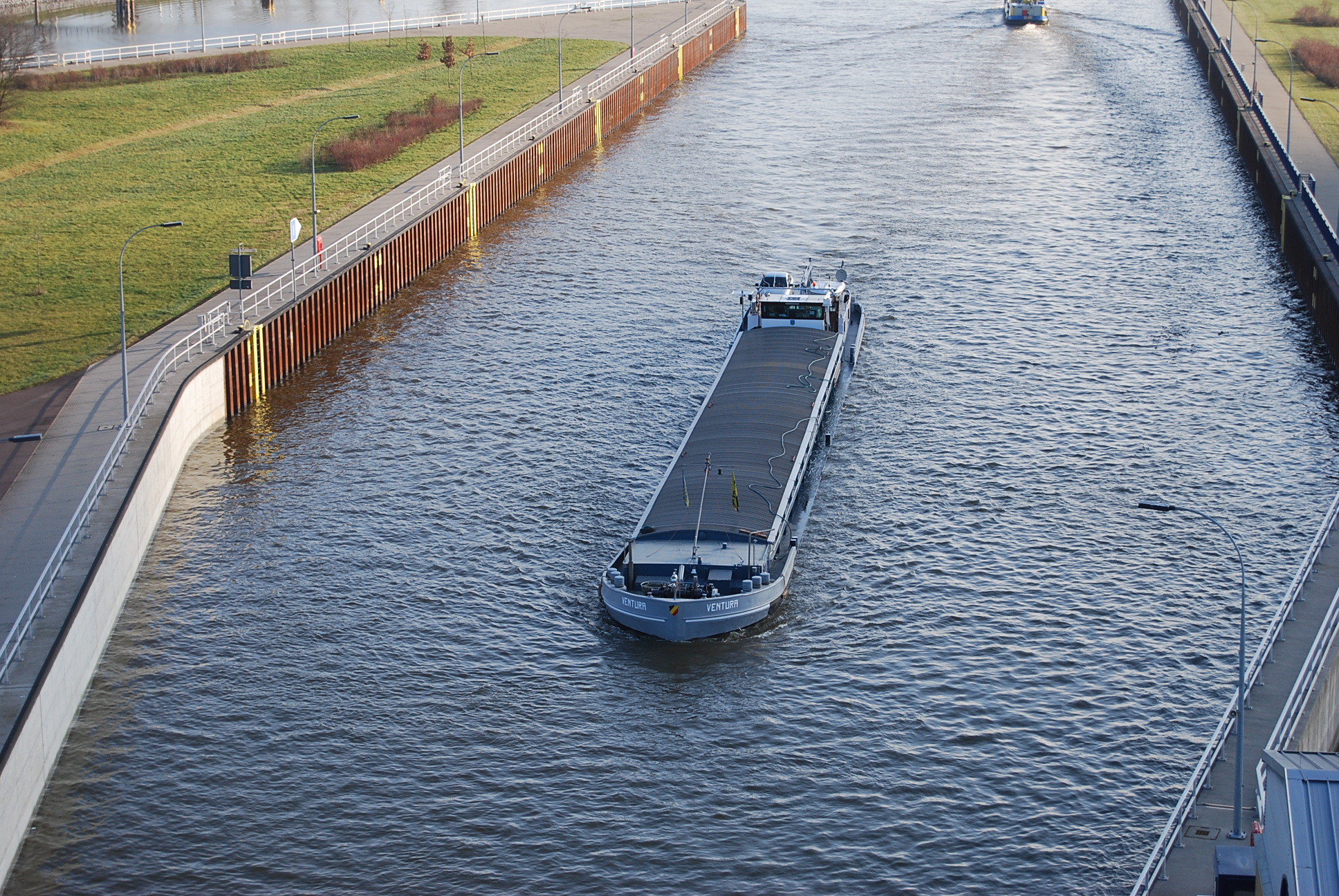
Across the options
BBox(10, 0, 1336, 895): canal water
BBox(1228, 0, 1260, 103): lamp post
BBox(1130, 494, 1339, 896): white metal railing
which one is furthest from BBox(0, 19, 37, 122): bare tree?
BBox(1130, 494, 1339, 896): white metal railing

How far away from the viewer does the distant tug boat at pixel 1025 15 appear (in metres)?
161

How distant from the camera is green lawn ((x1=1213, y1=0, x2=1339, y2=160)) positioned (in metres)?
113

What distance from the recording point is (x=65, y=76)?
131 m

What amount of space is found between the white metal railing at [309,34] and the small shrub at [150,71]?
3.42m

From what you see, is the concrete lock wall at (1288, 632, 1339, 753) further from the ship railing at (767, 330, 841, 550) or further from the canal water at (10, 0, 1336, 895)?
the ship railing at (767, 330, 841, 550)

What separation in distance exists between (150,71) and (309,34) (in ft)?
76.0

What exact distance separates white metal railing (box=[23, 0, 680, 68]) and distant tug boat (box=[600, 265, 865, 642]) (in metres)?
85.3

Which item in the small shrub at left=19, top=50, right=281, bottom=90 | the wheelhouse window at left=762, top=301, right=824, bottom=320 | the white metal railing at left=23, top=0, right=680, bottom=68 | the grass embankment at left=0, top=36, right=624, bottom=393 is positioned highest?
the white metal railing at left=23, top=0, right=680, bottom=68

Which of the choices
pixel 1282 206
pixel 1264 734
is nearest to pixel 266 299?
pixel 1264 734

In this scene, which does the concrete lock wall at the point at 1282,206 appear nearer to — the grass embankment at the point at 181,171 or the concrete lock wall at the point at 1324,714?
the concrete lock wall at the point at 1324,714

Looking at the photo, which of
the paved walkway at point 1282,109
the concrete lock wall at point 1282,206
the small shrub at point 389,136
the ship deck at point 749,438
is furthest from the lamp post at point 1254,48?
the ship deck at point 749,438

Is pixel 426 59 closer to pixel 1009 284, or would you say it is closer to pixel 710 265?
pixel 710 265

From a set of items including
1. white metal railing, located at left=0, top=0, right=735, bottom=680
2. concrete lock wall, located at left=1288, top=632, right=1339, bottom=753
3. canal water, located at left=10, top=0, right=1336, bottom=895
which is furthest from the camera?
white metal railing, located at left=0, top=0, right=735, bottom=680

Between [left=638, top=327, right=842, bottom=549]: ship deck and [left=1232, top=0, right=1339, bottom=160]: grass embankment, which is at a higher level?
[left=1232, top=0, right=1339, bottom=160]: grass embankment
